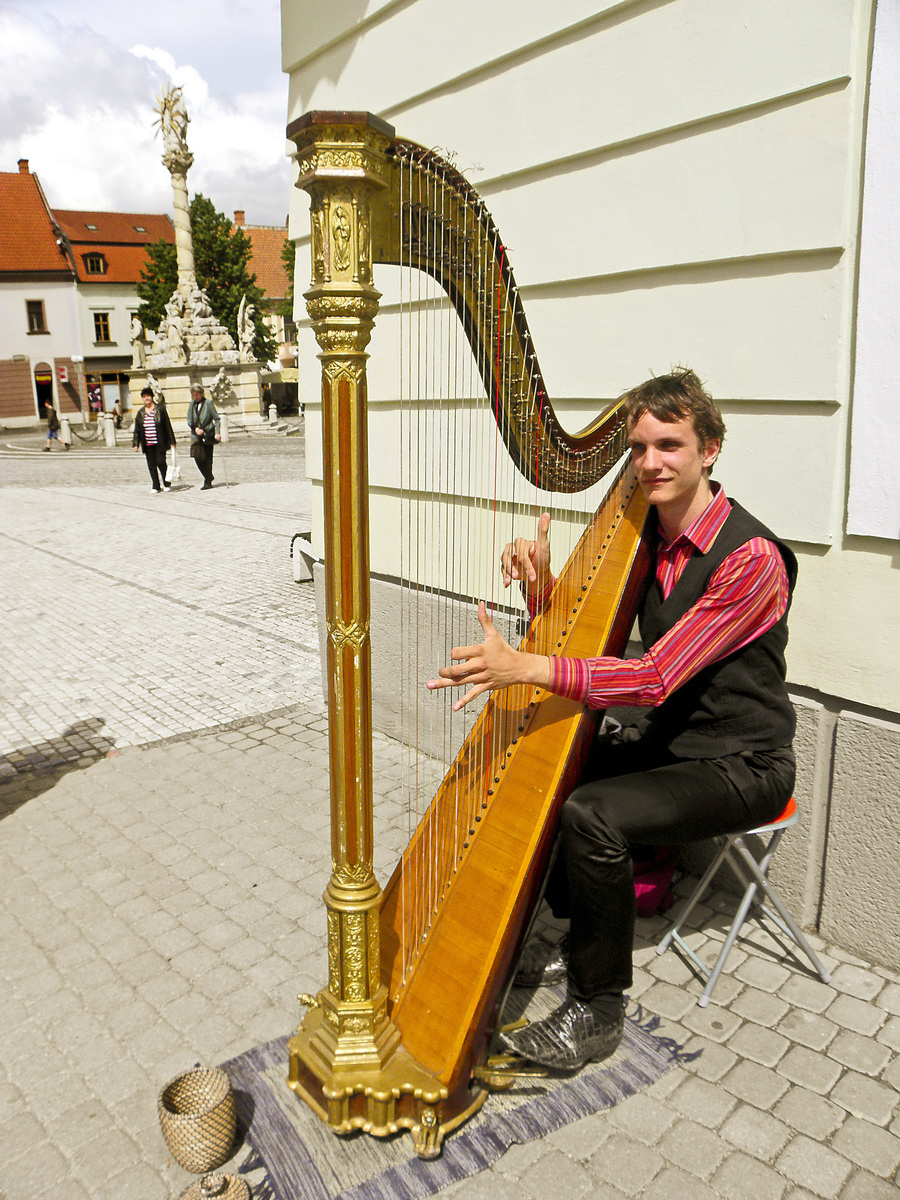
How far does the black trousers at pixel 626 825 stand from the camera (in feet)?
7.88

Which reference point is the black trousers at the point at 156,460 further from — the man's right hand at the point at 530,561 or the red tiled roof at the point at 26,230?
the red tiled roof at the point at 26,230

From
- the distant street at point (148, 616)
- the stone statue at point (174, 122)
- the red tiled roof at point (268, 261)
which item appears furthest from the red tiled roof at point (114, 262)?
the distant street at point (148, 616)

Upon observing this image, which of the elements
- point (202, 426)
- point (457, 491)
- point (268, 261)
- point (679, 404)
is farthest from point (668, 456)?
point (268, 261)

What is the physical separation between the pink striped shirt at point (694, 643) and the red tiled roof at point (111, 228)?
56256 millimetres

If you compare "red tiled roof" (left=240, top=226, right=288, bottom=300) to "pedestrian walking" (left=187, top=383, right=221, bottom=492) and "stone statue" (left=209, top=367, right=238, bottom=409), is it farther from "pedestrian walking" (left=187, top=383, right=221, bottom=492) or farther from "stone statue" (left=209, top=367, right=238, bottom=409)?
"pedestrian walking" (left=187, top=383, right=221, bottom=492)

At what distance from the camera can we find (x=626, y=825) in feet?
7.89

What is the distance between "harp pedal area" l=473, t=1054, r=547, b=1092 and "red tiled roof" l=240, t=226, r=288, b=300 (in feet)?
214

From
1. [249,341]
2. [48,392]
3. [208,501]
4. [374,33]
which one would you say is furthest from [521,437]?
[48,392]

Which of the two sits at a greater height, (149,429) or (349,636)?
(149,429)

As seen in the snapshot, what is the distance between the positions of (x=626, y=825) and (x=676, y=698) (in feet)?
1.65

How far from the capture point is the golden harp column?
5.68ft

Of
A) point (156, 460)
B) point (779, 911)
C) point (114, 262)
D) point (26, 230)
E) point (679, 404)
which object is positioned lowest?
Answer: point (779, 911)

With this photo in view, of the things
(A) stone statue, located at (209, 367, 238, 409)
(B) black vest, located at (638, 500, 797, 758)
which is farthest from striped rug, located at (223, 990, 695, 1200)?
(A) stone statue, located at (209, 367, 238, 409)

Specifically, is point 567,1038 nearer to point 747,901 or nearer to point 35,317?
point 747,901
